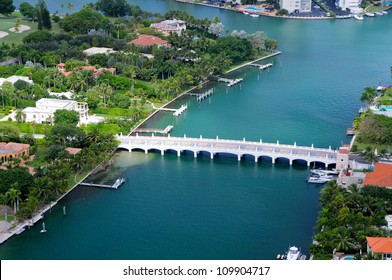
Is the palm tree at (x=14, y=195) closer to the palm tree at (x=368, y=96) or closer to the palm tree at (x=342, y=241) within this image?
the palm tree at (x=342, y=241)

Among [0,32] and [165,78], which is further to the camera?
[0,32]

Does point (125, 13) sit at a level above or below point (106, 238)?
above

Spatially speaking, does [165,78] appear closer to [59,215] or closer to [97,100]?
[97,100]

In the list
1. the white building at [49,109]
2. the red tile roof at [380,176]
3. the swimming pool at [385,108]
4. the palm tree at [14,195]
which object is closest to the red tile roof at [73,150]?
the white building at [49,109]

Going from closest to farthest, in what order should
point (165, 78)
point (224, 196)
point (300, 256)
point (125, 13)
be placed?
point (300, 256)
point (224, 196)
point (165, 78)
point (125, 13)

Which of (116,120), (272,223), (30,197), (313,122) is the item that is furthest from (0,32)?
(272,223)

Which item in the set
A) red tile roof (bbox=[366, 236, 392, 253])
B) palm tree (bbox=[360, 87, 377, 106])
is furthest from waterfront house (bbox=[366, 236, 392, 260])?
palm tree (bbox=[360, 87, 377, 106])

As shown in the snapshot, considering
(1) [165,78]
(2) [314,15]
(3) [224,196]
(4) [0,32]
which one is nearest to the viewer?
(3) [224,196]
